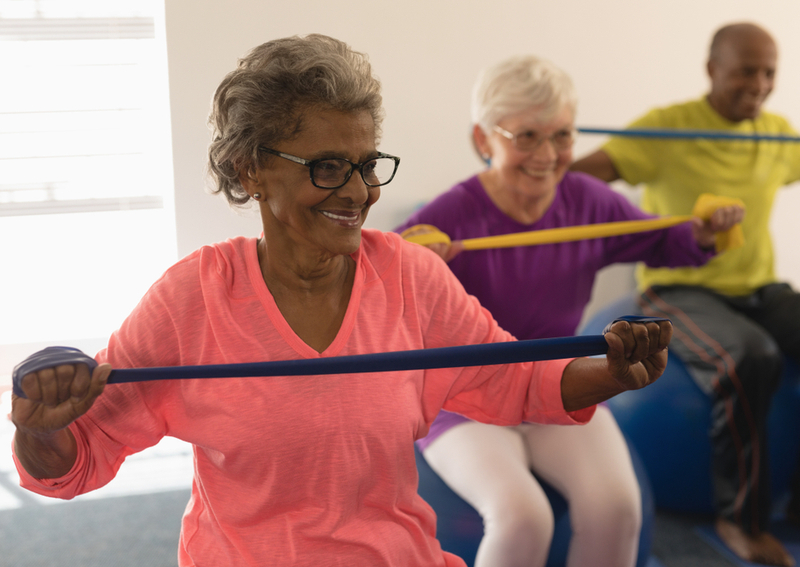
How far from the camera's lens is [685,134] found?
2.58 metres

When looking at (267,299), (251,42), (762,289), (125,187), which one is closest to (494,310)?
(267,299)

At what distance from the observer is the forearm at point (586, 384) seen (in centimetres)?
124

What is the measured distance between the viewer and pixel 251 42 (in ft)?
9.07

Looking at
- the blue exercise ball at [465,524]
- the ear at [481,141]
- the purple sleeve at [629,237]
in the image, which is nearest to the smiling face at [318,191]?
the blue exercise ball at [465,524]

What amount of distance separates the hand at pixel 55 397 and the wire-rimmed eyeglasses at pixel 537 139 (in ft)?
4.17

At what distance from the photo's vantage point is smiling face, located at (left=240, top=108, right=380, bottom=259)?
1.14 metres

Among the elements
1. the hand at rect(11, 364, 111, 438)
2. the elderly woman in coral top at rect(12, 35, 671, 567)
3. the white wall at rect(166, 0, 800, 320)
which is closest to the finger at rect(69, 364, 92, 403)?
the hand at rect(11, 364, 111, 438)

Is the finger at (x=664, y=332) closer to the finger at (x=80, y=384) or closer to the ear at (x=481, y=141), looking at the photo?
the finger at (x=80, y=384)

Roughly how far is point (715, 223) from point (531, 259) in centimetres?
62

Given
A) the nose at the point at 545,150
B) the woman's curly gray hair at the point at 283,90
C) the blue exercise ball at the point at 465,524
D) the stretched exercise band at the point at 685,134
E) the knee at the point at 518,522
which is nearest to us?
the woman's curly gray hair at the point at 283,90

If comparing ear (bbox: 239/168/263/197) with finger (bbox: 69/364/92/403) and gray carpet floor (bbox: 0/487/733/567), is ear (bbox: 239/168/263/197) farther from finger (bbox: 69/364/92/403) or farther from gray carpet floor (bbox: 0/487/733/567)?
gray carpet floor (bbox: 0/487/733/567)

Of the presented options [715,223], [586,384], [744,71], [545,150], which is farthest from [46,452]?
[744,71]

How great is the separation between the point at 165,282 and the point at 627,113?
296cm

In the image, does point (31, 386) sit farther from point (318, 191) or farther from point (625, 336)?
point (625, 336)
